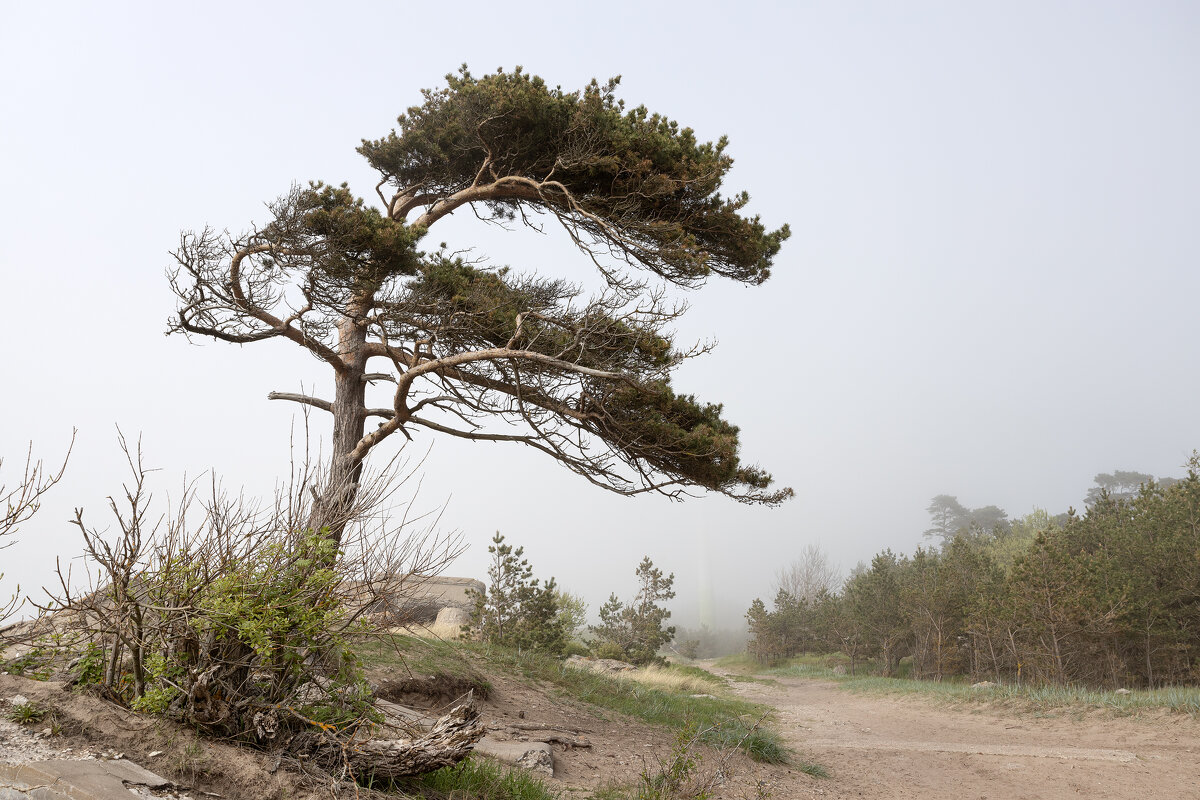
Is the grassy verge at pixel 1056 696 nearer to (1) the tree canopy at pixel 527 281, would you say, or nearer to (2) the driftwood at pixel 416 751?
(1) the tree canopy at pixel 527 281

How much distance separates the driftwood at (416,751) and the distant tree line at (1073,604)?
2023 cm

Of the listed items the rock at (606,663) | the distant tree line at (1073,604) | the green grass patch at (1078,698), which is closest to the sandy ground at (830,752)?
the green grass patch at (1078,698)

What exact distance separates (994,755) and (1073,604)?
38.1 ft

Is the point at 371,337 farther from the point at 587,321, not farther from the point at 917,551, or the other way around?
the point at 917,551

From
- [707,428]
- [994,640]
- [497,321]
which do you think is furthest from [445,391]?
[994,640]

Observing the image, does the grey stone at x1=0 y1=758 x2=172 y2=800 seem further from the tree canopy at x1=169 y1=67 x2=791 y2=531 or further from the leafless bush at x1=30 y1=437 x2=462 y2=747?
the tree canopy at x1=169 y1=67 x2=791 y2=531

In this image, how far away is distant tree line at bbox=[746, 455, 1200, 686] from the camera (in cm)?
1941

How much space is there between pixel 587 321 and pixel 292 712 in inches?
227

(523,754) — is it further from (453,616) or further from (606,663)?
(606,663)

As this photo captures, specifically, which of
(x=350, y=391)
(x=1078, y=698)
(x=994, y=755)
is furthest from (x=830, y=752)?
(x=350, y=391)

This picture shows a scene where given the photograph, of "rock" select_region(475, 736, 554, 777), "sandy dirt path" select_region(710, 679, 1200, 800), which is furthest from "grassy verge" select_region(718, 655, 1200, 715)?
"rock" select_region(475, 736, 554, 777)

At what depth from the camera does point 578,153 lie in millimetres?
9227

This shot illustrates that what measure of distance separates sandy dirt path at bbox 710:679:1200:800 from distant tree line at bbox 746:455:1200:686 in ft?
23.2

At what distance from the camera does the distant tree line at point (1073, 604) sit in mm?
19406
